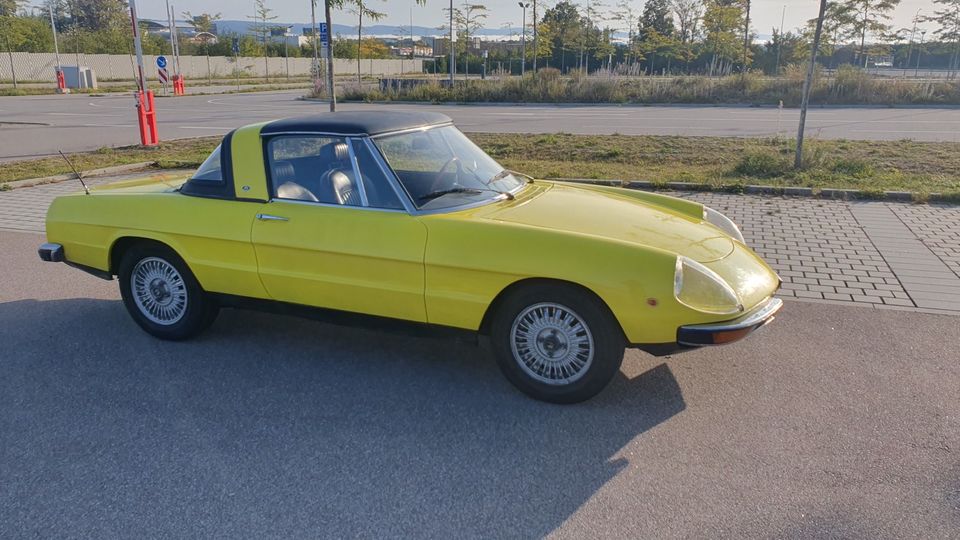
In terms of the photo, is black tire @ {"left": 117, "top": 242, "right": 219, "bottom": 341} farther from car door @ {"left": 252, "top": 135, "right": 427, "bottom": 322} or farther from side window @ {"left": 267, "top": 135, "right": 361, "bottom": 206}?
side window @ {"left": 267, "top": 135, "right": 361, "bottom": 206}

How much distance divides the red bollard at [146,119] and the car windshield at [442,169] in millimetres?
11656

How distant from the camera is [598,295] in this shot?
3.60 metres

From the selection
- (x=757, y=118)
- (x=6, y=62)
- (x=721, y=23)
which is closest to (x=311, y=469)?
(x=757, y=118)

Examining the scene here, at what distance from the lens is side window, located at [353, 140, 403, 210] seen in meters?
4.07

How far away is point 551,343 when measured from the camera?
12.4ft

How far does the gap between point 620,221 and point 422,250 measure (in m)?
1.19

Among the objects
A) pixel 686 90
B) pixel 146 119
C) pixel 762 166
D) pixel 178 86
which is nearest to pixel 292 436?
pixel 762 166

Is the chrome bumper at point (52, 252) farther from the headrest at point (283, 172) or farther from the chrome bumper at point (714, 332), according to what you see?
the chrome bumper at point (714, 332)

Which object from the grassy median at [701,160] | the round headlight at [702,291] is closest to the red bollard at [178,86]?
the grassy median at [701,160]

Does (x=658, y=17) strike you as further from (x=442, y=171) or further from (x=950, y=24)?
(x=442, y=171)

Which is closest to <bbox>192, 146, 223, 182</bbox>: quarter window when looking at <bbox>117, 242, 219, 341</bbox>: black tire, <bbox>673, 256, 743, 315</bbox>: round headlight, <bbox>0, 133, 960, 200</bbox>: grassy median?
<bbox>117, 242, 219, 341</bbox>: black tire

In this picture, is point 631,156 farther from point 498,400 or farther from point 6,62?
point 6,62

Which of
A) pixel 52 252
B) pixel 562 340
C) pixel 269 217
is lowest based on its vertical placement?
pixel 562 340

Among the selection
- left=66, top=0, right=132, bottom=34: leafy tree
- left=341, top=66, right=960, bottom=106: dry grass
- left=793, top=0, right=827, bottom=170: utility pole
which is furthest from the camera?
left=66, top=0, right=132, bottom=34: leafy tree
